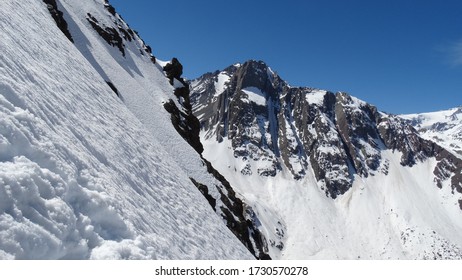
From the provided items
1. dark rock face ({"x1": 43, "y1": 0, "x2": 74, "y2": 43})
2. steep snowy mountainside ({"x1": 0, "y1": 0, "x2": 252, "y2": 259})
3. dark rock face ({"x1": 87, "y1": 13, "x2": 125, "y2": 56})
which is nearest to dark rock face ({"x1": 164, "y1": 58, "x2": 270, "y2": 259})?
dark rock face ({"x1": 87, "y1": 13, "x2": 125, "y2": 56})

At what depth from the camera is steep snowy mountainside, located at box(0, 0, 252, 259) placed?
26.8 ft

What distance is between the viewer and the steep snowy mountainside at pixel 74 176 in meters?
8.18

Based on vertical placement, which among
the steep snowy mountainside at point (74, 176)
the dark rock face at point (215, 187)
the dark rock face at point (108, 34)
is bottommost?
the steep snowy mountainside at point (74, 176)

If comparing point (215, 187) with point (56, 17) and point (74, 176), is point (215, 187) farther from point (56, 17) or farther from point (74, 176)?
point (74, 176)

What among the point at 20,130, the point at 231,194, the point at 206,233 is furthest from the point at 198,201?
the point at 231,194

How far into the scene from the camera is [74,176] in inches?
404

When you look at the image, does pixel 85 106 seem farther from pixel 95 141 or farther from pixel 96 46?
pixel 96 46

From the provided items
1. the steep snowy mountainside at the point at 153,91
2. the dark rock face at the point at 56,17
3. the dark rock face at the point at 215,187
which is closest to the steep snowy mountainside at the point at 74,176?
the steep snowy mountainside at the point at 153,91

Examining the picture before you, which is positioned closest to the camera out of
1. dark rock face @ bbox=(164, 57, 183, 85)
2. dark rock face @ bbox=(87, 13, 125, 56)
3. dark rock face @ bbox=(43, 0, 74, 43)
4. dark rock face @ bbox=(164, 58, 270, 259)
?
dark rock face @ bbox=(43, 0, 74, 43)

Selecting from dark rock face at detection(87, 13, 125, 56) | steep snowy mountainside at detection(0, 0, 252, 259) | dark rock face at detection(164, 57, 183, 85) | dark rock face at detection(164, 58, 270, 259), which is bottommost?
steep snowy mountainside at detection(0, 0, 252, 259)

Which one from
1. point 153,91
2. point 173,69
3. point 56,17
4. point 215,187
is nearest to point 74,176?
point 215,187

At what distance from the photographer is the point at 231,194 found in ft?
166

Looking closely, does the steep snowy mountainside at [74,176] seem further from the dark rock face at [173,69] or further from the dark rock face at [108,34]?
the dark rock face at [173,69]

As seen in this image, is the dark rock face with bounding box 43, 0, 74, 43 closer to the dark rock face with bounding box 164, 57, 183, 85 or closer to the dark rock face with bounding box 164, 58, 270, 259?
the dark rock face with bounding box 164, 58, 270, 259
